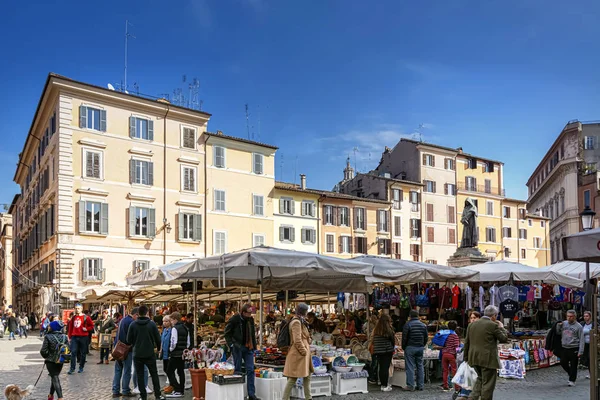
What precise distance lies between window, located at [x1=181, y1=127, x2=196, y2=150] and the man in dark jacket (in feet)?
101

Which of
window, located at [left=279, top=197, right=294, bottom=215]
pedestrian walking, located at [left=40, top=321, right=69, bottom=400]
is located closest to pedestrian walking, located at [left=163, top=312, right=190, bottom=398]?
pedestrian walking, located at [left=40, top=321, right=69, bottom=400]

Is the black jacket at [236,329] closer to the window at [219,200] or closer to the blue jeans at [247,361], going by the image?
the blue jeans at [247,361]

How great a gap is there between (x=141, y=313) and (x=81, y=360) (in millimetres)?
7054

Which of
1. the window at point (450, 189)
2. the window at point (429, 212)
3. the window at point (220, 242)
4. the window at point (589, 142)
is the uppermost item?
the window at point (589, 142)

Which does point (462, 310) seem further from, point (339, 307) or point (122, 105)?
point (122, 105)

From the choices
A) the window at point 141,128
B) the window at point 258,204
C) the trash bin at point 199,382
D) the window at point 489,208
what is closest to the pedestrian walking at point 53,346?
the trash bin at point 199,382

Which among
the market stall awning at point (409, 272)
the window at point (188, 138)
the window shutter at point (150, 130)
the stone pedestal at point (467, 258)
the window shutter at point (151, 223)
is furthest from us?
the window at point (188, 138)

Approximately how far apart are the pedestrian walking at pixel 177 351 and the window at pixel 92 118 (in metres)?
26.9

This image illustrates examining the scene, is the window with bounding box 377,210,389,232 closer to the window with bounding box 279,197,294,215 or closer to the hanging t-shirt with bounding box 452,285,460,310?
the window with bounding box 279,197,294,215

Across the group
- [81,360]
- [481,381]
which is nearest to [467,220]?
[81,360]

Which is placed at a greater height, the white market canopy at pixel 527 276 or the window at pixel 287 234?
the window at pixel 287 234

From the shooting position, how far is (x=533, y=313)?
22.3 metres

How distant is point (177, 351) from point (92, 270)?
26.0 meters

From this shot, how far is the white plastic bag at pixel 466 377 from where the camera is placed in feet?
34.9
